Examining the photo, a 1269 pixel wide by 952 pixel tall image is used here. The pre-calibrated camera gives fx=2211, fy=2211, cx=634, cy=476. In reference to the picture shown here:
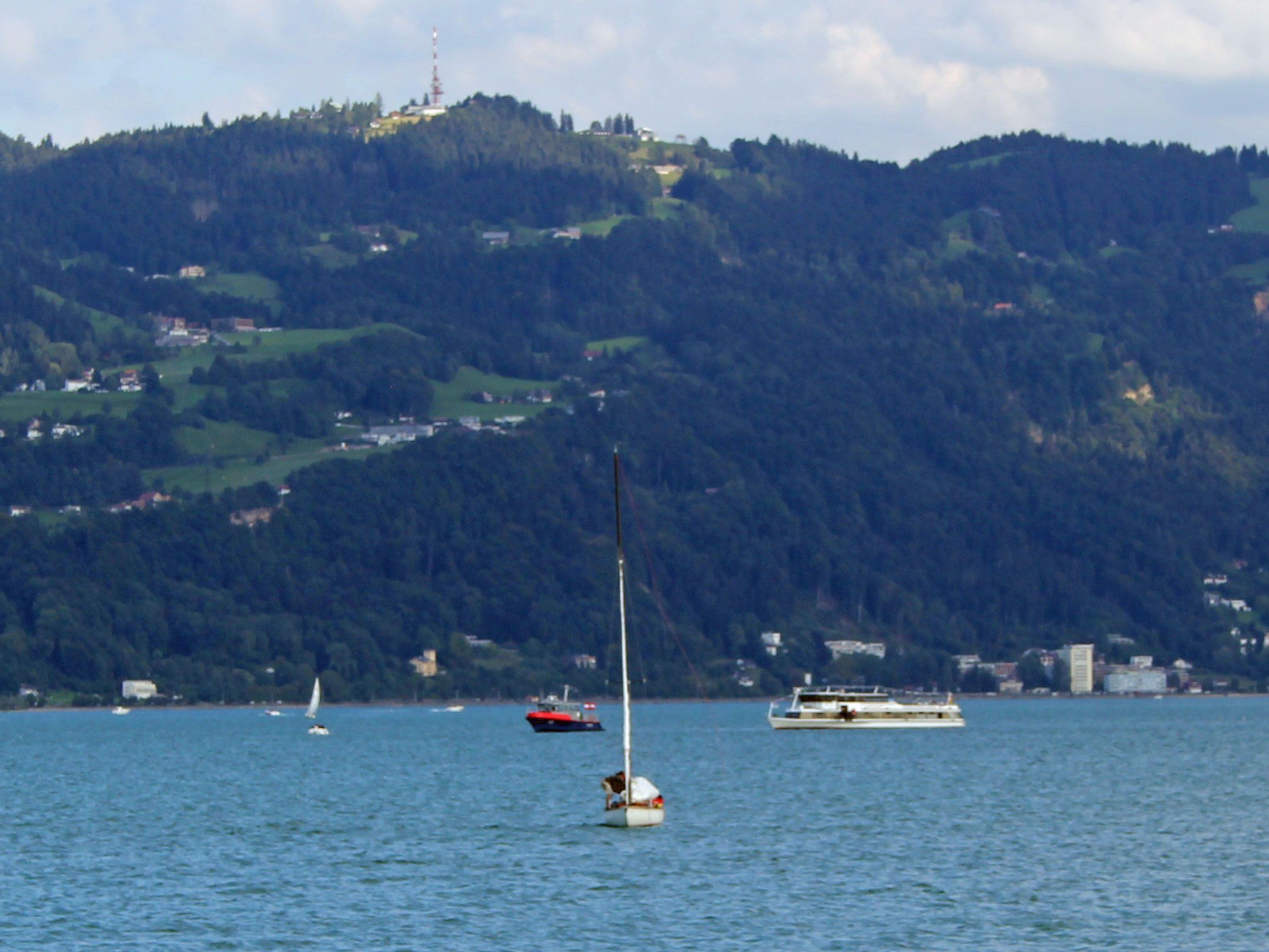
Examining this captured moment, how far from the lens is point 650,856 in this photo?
65938 mm

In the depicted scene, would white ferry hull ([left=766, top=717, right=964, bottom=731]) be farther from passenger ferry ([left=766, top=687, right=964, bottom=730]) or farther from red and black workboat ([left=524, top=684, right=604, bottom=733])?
red and black workboat ([left=524, top=684, right=604, bottom=733])

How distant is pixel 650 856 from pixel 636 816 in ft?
23.0

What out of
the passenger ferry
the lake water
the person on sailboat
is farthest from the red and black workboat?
the person on sailboat

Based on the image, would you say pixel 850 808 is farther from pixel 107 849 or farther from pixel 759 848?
pixel 107 849

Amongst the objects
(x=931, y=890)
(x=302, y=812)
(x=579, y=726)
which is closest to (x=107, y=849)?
(x=302, y=812)

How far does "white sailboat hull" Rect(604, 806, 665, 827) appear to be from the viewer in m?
72.9

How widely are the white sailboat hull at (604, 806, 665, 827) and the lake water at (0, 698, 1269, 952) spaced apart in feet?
1.40

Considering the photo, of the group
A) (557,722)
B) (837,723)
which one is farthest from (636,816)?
(837,723)

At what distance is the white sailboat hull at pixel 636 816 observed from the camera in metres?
72.9

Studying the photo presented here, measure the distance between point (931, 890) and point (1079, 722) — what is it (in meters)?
133

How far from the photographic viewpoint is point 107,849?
71.6 metres

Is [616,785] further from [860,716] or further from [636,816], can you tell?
[860,716]

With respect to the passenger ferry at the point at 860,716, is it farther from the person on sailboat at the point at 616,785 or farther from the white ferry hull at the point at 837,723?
the person on sailboat at the point at 616,785

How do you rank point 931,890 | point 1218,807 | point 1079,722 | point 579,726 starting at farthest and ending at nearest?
point 1079,722 → point 579,726 → point 1218,807 → point 931,890
